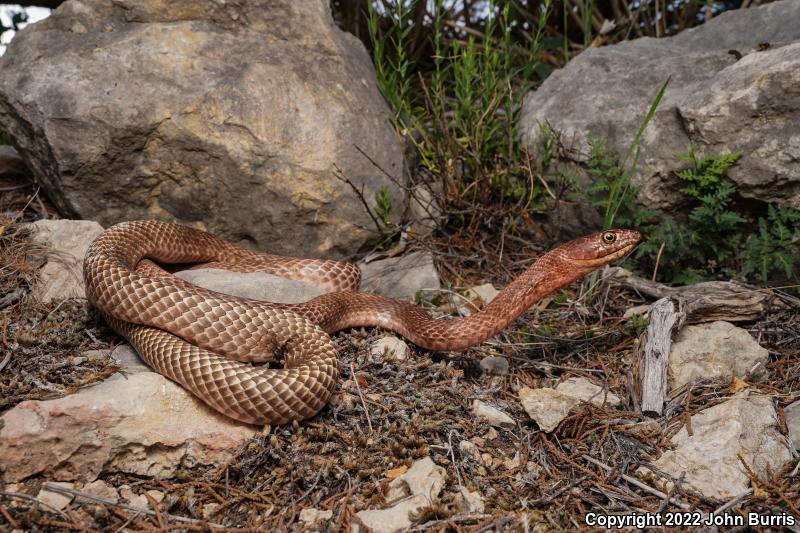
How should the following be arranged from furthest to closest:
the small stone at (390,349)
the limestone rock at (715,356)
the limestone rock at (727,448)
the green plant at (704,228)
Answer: the green plant at (704,228) < the small stone at (390,349) < the limestone rock at (715,356) < the limestone rock at (727,448)

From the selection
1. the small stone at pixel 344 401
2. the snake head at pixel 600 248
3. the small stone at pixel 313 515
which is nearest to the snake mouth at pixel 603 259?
the snake head at pixel 600 248

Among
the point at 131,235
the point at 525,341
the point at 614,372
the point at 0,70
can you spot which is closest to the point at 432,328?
the point at 525,341

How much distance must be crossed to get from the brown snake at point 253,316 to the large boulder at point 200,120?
0.56 meters

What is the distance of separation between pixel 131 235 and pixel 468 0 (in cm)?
592

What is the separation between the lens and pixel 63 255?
18.2ft

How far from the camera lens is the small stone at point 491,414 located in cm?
451

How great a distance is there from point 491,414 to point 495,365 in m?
0.79

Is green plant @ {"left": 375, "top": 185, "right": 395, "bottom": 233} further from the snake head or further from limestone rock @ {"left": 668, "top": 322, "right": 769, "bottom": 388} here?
limestone rock @ {"left": 668, "top": 322, "right": 769, "bottom": 388}

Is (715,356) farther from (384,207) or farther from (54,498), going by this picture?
(54,498)

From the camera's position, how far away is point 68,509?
11.5ft

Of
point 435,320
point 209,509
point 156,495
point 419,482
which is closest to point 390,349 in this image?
point 435,320

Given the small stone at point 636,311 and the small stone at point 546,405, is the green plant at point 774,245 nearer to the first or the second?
the small stone at point 636,311

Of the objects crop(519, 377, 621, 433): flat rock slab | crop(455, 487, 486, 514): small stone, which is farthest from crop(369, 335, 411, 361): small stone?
crop(455, 487, 486, 514): small stone

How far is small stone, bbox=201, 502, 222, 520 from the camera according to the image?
3.65m
